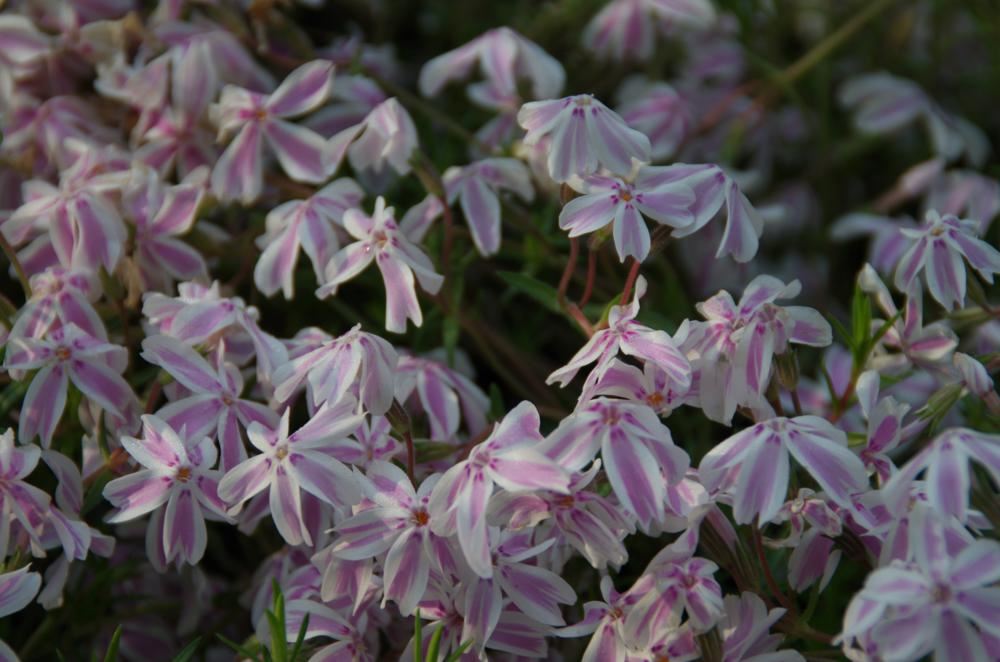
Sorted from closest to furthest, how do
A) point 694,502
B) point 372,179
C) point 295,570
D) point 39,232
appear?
point 694,502 < point 295,570 < point 39,232 < point 372,179

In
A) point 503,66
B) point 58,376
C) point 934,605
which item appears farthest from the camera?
point 503,66

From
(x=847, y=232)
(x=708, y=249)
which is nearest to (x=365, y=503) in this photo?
(x=708, y=249)

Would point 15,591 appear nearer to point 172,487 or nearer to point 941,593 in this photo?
point 172,487

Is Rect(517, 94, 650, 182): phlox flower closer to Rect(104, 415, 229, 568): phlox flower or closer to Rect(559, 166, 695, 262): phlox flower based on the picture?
Rect(559, 166, 695, 262): phlox flower

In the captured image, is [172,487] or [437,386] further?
[437,386]

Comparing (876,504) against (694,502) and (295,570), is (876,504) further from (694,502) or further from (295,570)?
(295,570)

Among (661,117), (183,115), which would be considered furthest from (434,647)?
(661,117)

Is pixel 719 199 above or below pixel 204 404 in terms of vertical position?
above
